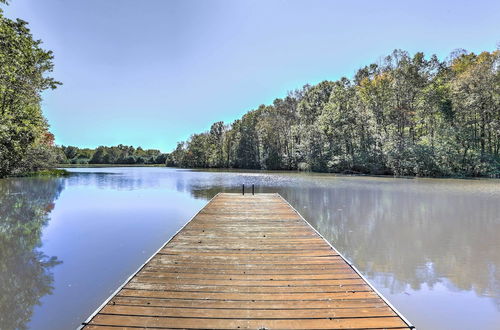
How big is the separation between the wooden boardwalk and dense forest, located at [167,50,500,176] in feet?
102

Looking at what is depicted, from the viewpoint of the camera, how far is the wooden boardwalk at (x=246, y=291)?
2646mm

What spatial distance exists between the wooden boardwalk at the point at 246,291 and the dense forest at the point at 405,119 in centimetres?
3111

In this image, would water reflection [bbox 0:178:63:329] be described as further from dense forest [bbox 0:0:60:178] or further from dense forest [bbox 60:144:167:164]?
dense forest [bbox 60:144:167:164]

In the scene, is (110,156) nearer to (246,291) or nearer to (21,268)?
(21,268)

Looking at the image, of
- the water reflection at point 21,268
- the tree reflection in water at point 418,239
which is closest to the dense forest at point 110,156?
the water reflection at point 21,268

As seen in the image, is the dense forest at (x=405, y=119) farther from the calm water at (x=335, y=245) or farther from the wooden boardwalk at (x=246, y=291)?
the wooden boardwalk at (x=246, y=291)

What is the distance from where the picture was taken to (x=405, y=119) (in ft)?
112

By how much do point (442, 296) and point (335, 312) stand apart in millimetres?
2385

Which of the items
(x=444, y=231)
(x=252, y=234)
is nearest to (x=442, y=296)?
(x=252, y=234)

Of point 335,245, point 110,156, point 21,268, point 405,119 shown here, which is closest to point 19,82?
point 21,268

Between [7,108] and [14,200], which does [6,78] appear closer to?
[7,108]

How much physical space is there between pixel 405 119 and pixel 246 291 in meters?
36.6

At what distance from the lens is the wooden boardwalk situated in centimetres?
265

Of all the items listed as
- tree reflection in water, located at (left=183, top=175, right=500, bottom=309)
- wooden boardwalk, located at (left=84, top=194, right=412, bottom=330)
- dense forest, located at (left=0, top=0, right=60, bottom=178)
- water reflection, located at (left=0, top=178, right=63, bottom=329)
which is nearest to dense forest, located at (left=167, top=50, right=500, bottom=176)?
tree reflection in water, located at (left=183, top=175, right=500, bottom=309)
